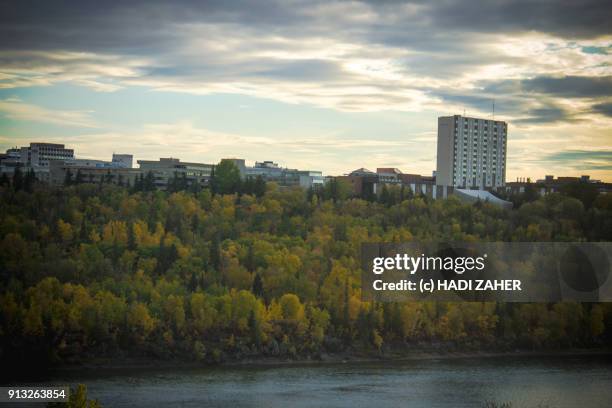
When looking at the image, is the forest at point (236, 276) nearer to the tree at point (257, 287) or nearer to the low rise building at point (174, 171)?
the tree at point (257, 287)

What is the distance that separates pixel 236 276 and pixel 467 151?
17.5 m

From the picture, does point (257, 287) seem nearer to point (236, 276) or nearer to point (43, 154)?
point (236, 276)

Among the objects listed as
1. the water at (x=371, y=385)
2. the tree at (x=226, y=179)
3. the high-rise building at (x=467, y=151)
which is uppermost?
the high-rise building at (x=467, y=151)

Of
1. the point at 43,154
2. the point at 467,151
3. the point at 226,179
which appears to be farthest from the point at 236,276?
the point at 467,151

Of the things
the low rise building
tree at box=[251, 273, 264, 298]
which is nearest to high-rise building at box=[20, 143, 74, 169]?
the low rise building

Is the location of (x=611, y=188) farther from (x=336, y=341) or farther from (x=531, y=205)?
(x=336, y=341)

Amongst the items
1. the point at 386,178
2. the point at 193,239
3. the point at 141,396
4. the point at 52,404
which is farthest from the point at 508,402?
A: the point at 386,178

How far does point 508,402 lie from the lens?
13539 mm

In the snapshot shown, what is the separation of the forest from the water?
4.22 feet

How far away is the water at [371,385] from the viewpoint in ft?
44.9

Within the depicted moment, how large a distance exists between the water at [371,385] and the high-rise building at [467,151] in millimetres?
18244

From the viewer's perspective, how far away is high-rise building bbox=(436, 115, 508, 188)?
3631cm

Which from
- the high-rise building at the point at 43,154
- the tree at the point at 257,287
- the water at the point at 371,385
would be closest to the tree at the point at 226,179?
the high-rise building at the point at 43,154

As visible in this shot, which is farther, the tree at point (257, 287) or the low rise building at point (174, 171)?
the low rise building at point (174, 171)
